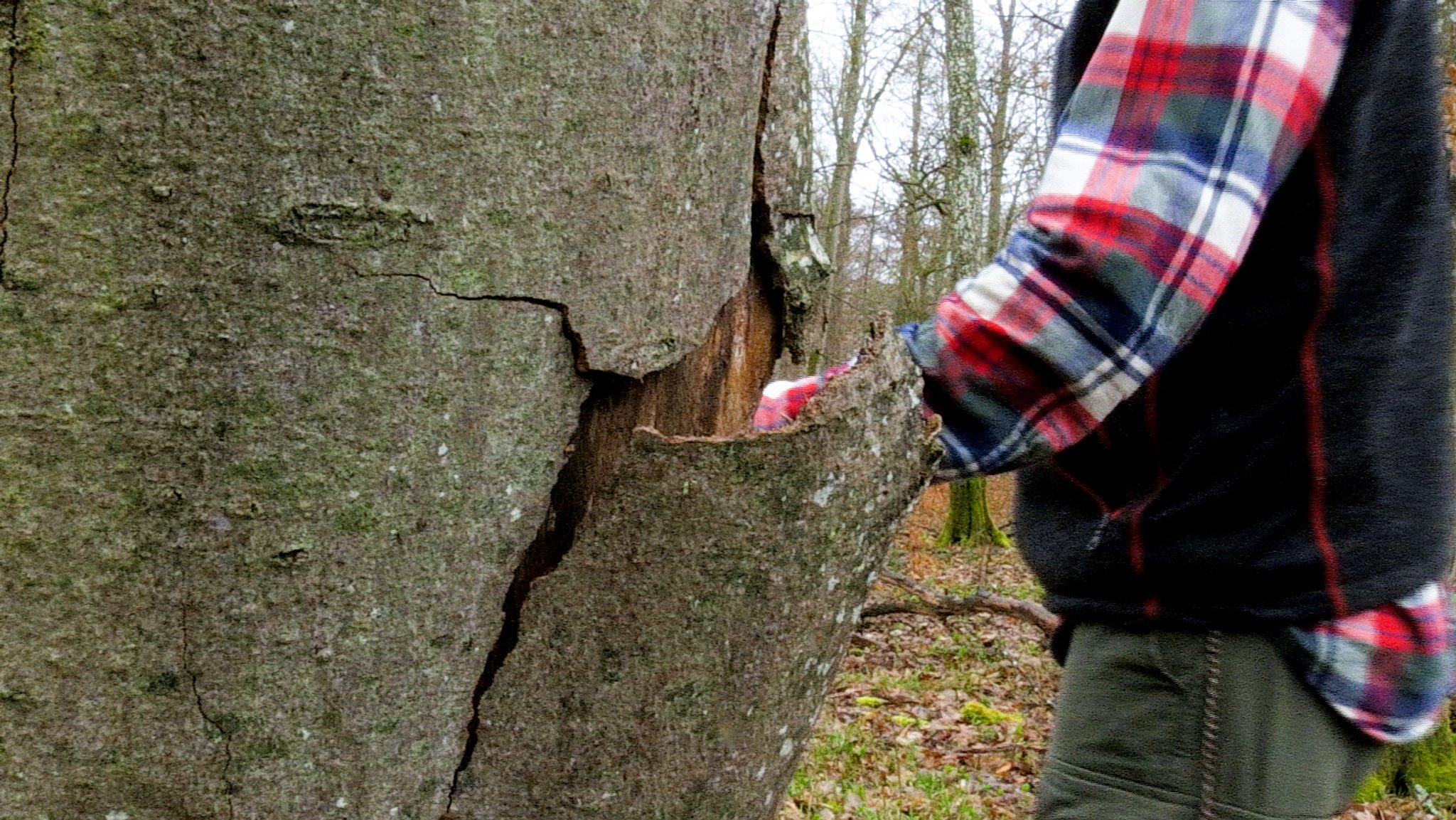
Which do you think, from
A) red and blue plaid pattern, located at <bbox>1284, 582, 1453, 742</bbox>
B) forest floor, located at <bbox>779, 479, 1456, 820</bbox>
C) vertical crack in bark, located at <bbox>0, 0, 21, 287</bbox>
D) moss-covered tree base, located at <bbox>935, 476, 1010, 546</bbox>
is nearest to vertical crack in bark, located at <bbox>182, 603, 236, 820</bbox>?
vertical crack in bark, located at <bbox>0, 0, 21, 287</bbox>

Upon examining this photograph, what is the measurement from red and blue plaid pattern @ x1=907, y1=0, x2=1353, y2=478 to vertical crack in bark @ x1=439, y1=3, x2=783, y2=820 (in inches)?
6.8

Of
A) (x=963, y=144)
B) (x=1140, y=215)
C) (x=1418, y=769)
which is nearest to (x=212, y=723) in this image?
(x=1140, y=215)

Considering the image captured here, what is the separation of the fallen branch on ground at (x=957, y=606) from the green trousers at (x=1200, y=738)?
3.59 meters

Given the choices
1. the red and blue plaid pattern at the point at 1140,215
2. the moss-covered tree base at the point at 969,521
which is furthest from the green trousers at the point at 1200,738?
the moss-covered tree base at the point at 969,521

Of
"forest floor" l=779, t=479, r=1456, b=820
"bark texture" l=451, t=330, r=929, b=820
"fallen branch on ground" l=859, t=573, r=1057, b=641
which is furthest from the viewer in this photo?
"fallen branch on ground" l=859, t=573, r=1057, b=641

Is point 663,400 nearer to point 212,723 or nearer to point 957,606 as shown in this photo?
point 212,723

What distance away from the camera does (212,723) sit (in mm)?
862

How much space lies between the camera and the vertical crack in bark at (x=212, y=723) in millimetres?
852

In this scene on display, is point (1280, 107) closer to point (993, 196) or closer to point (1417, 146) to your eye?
point (1417, 146)

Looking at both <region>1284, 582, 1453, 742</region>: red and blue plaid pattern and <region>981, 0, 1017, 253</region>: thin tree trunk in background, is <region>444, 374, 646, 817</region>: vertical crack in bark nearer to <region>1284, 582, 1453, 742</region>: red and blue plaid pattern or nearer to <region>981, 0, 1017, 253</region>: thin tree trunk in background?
<region>1284, 582, 1453, 742</region>: red and blue plaid pattern

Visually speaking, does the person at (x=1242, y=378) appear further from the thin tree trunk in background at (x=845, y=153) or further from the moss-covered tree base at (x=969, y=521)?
the thin tree trunk in background at (x=845, y=153)

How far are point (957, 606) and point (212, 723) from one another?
5.32 meters

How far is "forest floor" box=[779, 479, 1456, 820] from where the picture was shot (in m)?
4.30

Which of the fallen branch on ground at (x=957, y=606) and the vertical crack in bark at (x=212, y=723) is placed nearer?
the vertical crack in bark at (x=212, y=723)
